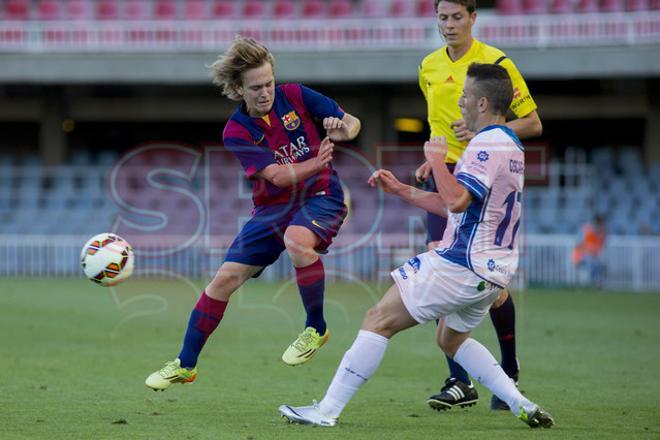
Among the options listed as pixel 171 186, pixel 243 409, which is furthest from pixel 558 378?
pixel 171 186

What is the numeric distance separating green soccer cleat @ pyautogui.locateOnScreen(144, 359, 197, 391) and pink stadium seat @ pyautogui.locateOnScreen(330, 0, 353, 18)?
63.0 feet

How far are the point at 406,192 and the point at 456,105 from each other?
1.44m

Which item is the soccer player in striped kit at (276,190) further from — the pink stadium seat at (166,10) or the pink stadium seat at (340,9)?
the pink stadium seat at (166,10)

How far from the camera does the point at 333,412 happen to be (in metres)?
6.15

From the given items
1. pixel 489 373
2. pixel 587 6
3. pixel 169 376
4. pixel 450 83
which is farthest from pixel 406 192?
pixel 587 6

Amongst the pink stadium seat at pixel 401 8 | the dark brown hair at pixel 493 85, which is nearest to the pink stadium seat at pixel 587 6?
the pink stadium seat at pixel 401 8

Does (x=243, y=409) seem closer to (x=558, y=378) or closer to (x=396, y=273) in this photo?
(x=396, y=273)

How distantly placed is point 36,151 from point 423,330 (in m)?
18.9

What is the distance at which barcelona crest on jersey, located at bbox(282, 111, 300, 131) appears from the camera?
23.0 ft

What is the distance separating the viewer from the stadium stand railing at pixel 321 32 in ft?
72.6

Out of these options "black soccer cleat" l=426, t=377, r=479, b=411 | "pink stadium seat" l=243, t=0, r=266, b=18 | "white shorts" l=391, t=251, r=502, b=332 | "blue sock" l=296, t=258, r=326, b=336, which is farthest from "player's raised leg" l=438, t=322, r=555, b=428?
"pink stadium seat" l=243, t=0, r=266, b=18

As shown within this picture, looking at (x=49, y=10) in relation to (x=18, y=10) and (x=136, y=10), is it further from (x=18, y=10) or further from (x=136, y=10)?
(x=136, y=10)

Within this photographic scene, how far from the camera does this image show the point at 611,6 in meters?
24.0

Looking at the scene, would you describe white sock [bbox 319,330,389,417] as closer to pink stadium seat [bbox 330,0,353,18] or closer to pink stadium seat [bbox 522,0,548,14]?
pink stadium seat [bbox 522,0,548,14]
